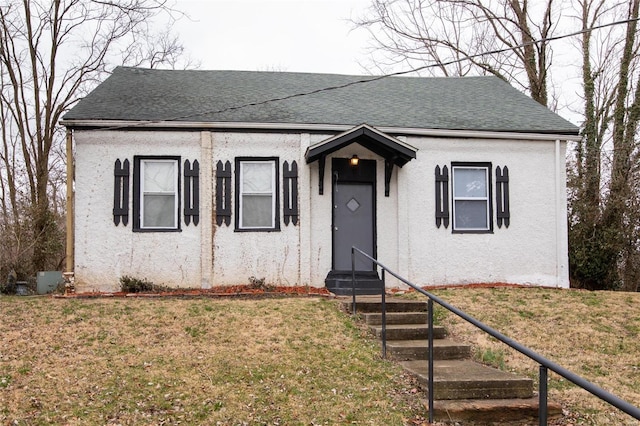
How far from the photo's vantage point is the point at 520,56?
23.2m

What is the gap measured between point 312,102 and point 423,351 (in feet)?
26.6

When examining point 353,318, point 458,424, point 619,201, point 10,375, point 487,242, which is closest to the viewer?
point 458,424

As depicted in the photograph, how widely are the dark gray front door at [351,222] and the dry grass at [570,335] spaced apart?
1.96 m

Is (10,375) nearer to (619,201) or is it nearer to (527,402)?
(527,402)

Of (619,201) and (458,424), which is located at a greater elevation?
(619,201)

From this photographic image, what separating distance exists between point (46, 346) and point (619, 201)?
14.5 meters

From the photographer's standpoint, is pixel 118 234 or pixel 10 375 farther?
pixel 118 234

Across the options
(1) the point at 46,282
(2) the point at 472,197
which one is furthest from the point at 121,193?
(2) the point at 472,197

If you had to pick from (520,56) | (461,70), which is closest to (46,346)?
(520,56)

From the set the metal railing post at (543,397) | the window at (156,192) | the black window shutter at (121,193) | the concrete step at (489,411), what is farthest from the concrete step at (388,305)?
the metal railing post at (543,397)

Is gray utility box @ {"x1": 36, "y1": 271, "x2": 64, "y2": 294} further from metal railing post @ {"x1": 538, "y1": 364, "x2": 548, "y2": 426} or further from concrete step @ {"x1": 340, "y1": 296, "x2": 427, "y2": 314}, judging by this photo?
metal railing post @ {"x1": 538, "y1": 364, "x2": 548, "y2": 426}

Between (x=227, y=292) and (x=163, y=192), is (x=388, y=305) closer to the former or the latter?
(x=227, y=292)

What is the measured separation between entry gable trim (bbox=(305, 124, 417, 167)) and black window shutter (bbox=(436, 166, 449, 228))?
45.1 inches

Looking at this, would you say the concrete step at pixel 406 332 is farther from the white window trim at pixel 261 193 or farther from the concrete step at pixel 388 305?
the white window trim at pixel 261 193
